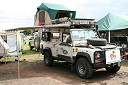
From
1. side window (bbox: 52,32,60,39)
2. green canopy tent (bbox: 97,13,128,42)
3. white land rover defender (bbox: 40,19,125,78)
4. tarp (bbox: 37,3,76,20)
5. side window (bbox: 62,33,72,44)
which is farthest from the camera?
tarp (bbox: 37,3,76,20)

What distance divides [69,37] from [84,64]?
155 cm

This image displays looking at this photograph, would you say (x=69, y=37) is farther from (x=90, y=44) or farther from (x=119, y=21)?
(x=119, y=21)

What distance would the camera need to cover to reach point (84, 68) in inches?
253

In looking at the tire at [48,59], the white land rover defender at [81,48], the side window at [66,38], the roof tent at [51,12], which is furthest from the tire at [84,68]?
the roof tent at [51,12]

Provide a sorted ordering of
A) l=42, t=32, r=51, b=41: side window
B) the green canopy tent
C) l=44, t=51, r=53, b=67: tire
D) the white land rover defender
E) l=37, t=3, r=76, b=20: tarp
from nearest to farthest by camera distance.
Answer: the white land rover defender < l=44, t=51, r=53, b=67: tire < l=42, t=32, r=51, b=41: side window < the green canopy tent < l=37, t=3, r=76, b=20: tarp

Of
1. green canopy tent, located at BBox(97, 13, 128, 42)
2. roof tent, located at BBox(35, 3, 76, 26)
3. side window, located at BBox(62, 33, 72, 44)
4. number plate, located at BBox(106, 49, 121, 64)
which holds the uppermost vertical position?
roof tent, located at BBox(35, 3, 76, 26)

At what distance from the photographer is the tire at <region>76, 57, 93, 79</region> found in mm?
6117

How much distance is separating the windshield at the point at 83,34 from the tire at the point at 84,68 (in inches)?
45.0

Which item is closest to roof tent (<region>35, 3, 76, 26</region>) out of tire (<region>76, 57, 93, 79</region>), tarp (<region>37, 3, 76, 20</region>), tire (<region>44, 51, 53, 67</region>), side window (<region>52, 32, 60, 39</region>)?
tarp (<region>37, 3, 76, 20</region>)

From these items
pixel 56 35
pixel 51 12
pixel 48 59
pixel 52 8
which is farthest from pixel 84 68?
pixel 52 8

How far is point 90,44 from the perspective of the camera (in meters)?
6.68

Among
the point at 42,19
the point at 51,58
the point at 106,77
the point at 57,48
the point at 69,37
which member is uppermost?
the point at 42,19

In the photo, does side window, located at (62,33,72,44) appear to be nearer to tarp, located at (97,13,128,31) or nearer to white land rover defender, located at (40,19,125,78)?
white land rover defender, located at (40,19,125,78)

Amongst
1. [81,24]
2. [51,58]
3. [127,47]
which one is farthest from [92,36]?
[127,47]
